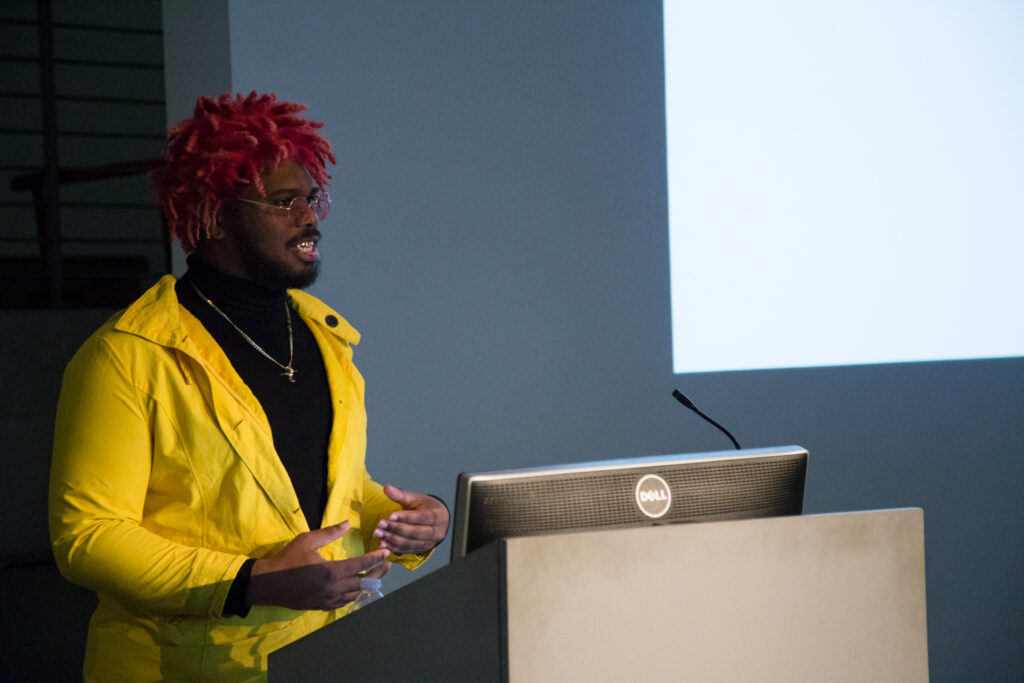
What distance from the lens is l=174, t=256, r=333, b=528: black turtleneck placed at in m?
1.59

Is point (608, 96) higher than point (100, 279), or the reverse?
point (608, 96)

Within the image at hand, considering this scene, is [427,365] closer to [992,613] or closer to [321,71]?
[321,71]

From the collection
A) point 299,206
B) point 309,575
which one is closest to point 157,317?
point 299,206

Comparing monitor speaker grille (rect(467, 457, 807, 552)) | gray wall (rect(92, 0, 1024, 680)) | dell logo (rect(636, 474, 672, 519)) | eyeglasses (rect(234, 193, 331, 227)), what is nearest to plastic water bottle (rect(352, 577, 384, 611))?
monitor speaker grille (rect(467, 457, 807, 552))

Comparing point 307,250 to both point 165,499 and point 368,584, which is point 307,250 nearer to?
point 165,499

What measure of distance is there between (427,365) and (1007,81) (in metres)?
2.03

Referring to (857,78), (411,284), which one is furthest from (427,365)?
(857,78)

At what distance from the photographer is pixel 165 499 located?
147 cm

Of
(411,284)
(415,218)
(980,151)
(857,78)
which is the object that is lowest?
(411,284)

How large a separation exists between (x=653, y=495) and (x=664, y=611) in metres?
0.21

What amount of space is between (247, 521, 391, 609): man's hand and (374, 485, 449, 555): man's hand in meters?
0.12

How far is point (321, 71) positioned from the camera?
2488mm

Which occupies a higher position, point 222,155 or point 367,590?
point 222,155

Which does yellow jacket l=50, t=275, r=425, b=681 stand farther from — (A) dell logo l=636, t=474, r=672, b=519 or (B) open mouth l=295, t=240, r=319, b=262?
(A) dell logo l=636, t=474, r=672, b=519
